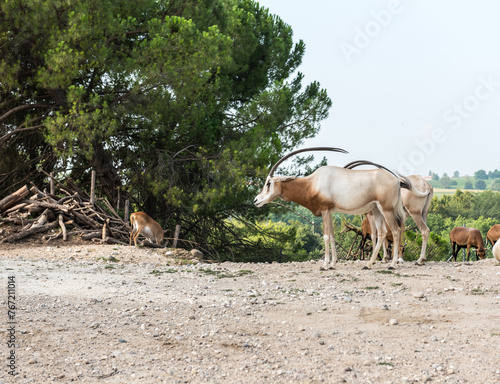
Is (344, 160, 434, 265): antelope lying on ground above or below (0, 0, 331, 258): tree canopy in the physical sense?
below

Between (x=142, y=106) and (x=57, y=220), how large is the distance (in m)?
4.17

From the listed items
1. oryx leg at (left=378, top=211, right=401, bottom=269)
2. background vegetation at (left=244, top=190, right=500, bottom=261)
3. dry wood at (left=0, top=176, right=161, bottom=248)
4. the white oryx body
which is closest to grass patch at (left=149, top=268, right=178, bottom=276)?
the white oryx body

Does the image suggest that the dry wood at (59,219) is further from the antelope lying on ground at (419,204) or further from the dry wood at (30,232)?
the antelope lying on ground at (419,204)

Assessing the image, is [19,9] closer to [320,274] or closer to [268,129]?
[268,129]

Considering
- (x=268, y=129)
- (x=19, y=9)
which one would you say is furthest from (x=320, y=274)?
(x=19, y=9)

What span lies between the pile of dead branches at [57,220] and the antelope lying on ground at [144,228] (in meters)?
0.70

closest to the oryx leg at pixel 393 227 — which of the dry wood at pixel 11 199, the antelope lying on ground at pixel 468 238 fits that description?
the antelope lying on ground at pixel 468 238

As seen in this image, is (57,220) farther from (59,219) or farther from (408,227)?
(408,227)

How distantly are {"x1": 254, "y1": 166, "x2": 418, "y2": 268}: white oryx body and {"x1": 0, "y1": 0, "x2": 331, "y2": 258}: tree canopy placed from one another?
5.26 meters

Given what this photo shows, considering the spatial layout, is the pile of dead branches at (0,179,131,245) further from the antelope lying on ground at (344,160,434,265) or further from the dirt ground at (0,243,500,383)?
the antelope lying on ground at (344,160,434,265)

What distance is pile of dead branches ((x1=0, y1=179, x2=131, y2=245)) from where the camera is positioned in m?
13.2

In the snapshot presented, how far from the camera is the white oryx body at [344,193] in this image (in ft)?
30.9

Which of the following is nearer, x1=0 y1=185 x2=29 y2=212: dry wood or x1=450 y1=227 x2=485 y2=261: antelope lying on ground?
x1=450 y1=227 x2=485 y2=261: antelope lying on ground

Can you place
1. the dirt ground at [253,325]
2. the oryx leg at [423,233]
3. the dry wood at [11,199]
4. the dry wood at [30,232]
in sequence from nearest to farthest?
the dirt ground at [253,325] < the oryx leg at [423,233] < the dry wood at [30,232] < the dry wood at [11,199]
